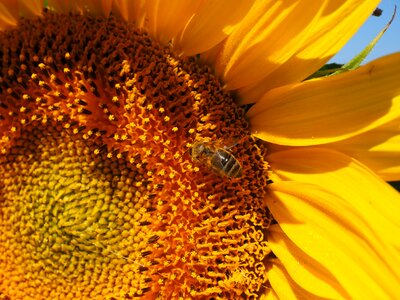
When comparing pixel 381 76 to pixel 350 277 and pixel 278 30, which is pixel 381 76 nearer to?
pixel 278 30

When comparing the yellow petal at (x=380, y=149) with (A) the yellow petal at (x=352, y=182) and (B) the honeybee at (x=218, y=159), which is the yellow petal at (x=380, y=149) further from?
(B) the honeybee at (x=218, y=159)

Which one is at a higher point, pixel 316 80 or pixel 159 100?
pixel 316 80

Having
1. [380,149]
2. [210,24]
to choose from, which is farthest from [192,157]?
[380,149]

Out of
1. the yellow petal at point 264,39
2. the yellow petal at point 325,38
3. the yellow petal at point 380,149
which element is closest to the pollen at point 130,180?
the yellow petal at point 264,39

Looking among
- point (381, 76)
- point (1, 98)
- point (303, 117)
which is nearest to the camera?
point (381, 76)

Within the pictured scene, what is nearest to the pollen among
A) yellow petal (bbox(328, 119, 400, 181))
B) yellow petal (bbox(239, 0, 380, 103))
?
yellow petal (bbox(239, 0, 380, 103))

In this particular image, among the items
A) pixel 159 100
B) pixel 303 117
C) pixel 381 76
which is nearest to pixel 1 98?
pixel 159 100
